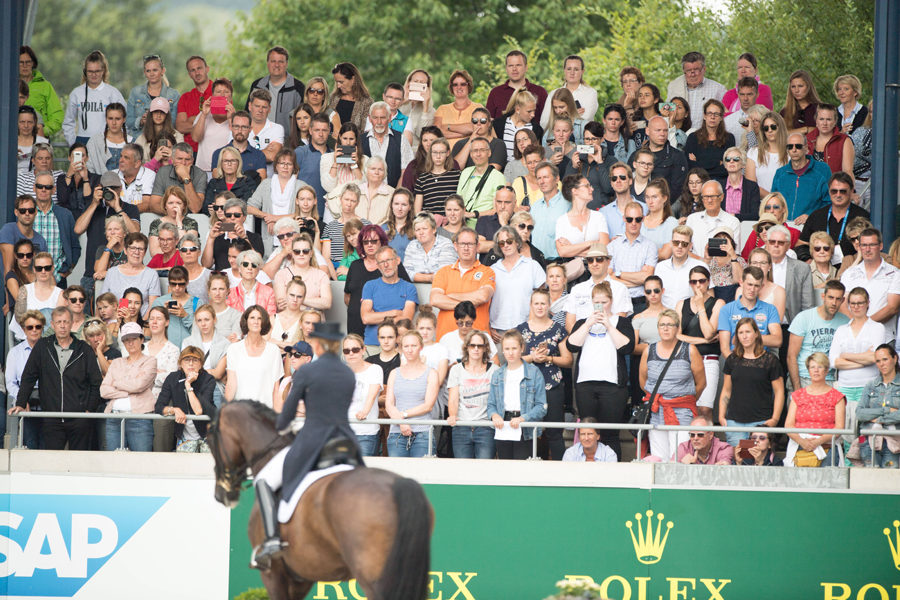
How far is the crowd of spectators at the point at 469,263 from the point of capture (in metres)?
12.4

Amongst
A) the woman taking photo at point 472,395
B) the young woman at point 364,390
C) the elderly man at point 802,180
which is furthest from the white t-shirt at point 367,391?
the elderly man at point 802,180

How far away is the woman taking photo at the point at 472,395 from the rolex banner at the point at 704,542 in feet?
1.38

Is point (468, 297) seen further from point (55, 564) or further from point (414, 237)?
point (55, 564)

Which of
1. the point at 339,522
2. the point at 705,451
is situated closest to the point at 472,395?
the point at 705,451

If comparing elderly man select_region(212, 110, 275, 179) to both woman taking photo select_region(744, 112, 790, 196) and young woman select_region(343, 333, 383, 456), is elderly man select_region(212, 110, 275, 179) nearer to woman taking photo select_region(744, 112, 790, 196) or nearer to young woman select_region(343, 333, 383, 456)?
young woman select_region(343, 333, 383, 456)

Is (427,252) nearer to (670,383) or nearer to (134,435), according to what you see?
(670,383)

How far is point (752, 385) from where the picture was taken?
12148 mm

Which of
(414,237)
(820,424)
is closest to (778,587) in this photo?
(820,424)

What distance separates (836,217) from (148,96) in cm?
883

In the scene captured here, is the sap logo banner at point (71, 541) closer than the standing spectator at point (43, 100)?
Yes

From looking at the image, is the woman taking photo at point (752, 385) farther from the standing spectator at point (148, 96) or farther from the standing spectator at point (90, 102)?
the standing spectator at point (90, 102)

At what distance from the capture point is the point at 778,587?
12.0 meters

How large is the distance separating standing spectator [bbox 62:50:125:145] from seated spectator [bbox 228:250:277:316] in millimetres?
4391

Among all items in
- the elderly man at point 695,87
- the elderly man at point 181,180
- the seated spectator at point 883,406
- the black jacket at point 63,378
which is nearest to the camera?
the seated spectator at point 883,406
